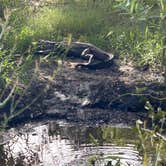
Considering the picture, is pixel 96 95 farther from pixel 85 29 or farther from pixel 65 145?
pixel 85 29

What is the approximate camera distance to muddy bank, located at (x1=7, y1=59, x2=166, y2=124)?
5.71 m

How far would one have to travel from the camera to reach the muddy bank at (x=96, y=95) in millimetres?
5707

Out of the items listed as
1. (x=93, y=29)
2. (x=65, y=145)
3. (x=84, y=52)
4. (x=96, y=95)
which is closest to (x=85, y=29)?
(x=93, y=29)

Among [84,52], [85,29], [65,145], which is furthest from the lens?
[85,29]

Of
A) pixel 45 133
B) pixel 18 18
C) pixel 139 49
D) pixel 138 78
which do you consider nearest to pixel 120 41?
pixel 139 49

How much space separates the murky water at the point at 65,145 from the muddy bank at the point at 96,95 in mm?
210

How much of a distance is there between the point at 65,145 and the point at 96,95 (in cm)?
106

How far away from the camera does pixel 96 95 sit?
19.6ft

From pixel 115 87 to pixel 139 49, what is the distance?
0.84m

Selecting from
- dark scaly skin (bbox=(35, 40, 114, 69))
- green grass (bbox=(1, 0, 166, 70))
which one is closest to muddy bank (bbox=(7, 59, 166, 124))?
dark scaly skin (bbox=(35, 40, 114, 69))

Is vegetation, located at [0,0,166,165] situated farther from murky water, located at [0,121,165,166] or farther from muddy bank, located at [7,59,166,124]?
murky water, located at [0,121,165,166]

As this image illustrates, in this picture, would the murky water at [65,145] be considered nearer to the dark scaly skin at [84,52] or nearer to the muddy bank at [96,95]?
the muddy bank at [96,95]

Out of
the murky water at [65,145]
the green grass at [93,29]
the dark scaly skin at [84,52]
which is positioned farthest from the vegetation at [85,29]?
the murky water at [65,145]

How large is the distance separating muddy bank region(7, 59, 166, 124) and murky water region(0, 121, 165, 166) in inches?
8.3
